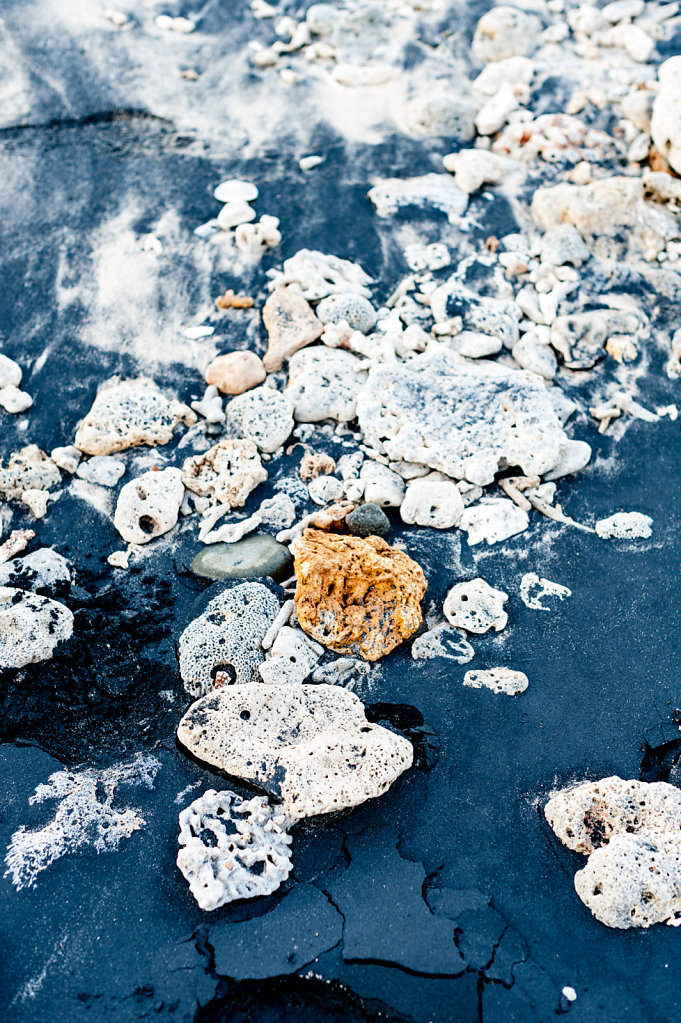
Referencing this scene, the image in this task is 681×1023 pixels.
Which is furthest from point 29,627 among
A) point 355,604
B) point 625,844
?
point 625,844

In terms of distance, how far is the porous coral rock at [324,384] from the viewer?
4664 millimetres

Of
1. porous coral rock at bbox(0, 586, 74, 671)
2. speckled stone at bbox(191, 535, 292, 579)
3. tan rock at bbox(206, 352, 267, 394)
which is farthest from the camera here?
tan rock at bbox(206, 352, 267, 394)

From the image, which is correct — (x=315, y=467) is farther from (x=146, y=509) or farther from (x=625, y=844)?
(x=625, y=844)

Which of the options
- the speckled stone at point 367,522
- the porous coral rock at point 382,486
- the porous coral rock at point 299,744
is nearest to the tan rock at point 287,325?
the porous coral rock at point 382,486

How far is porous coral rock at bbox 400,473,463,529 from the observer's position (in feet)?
14.0

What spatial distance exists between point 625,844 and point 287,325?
368 centimetres

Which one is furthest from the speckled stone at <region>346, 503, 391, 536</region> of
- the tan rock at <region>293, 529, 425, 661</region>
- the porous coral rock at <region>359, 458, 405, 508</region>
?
the tan rock at <region>293, 529, 425, 661</region>

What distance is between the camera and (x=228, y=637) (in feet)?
12.4

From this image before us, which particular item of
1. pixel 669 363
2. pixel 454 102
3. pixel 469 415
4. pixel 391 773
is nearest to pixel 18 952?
pixel 391 773

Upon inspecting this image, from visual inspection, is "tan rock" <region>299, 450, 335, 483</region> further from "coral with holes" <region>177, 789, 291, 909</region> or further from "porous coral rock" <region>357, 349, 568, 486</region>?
"coral with holes" <region>177, 789, 291, 909</region>

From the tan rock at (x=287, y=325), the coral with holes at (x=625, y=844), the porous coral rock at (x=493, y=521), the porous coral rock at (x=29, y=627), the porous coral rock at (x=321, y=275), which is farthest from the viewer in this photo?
the porous coral rock at (x=321, y=275)

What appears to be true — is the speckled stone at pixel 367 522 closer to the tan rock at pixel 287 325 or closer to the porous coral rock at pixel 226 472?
the porous coral rock at pixel 226 472

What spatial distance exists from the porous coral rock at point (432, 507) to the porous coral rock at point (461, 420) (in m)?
0.17

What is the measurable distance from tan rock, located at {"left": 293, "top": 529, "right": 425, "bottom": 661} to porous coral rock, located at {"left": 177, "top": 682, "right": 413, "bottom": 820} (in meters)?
0.28
